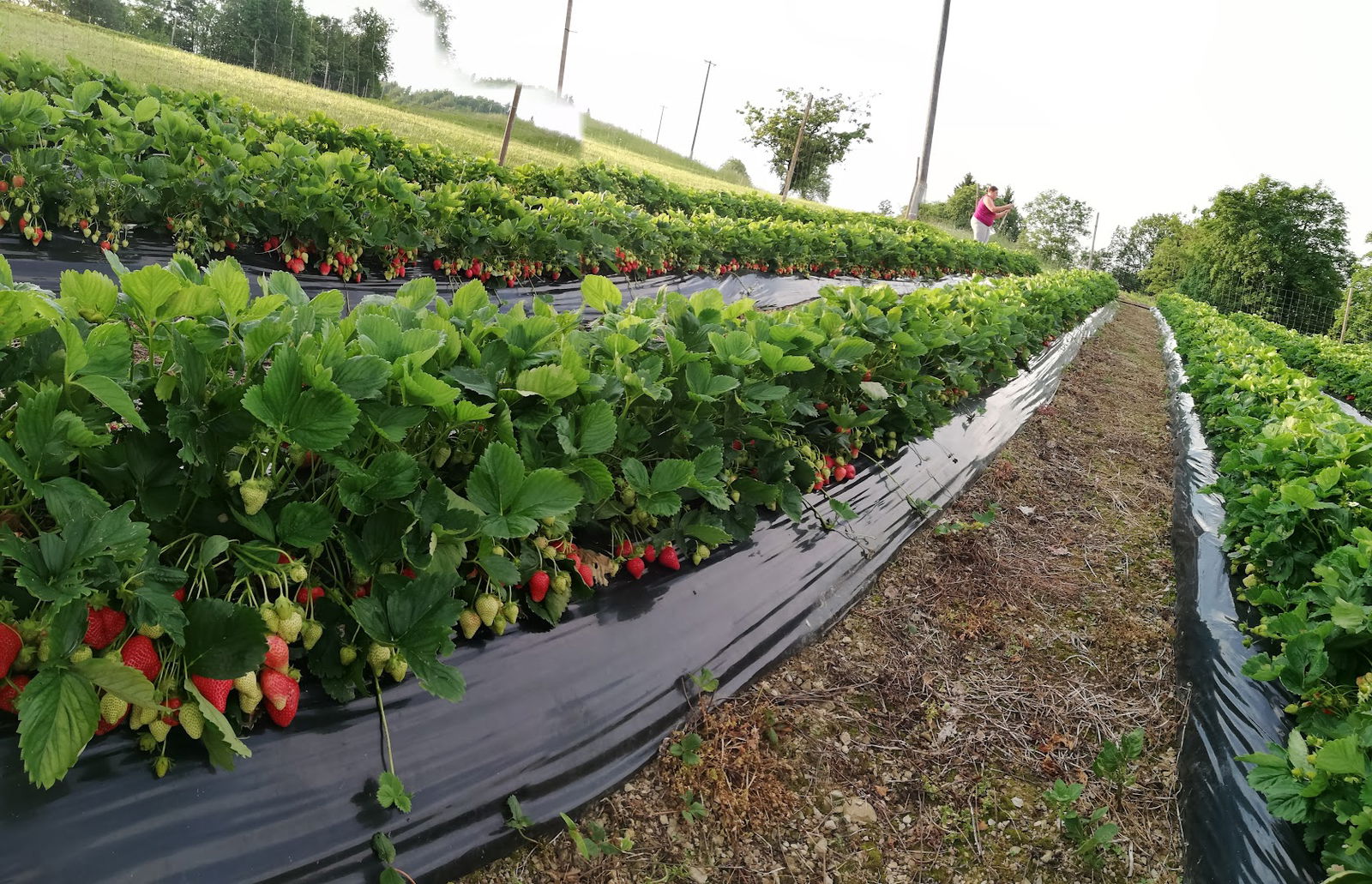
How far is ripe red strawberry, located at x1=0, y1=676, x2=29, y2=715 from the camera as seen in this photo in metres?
1.07

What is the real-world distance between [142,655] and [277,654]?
0.63 ft

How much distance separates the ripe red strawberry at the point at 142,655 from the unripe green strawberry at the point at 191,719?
72mm

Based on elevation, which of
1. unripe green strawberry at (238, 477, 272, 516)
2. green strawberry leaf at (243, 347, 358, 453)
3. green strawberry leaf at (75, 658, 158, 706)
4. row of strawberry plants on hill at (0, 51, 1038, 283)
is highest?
row of strawberry plants on hill at (0, 51, 1038, 283)

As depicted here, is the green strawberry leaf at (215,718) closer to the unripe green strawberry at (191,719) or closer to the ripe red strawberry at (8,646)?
the unripe green strawberry at (191,719)

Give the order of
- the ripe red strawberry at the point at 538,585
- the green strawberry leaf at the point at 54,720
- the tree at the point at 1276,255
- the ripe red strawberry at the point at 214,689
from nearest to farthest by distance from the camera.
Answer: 1. the green strawberry leaf at the point at 54,720
2. the ripe red strawberry at the point at 214,689
3. the ripe red strawberry at the point at 538,585
4. the tree at the point at 1276,255

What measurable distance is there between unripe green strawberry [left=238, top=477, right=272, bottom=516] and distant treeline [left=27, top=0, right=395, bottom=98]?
60.7 ft

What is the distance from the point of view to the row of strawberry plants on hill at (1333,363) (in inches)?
439

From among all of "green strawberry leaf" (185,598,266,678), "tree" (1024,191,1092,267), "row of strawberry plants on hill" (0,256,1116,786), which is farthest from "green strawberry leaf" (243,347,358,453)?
"tree" (1024,191,1092,267)

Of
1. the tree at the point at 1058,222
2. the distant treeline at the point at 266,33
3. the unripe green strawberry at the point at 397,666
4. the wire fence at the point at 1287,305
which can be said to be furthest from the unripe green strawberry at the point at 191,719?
the tree at the point at 1058,222

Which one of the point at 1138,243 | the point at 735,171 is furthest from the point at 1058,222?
the point at 735,171

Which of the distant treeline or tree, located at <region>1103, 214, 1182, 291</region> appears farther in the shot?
tree, located at <region>1103, 214, 1182, 291</region>

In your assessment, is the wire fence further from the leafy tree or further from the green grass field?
the green grass field

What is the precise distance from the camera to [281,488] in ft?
4.68

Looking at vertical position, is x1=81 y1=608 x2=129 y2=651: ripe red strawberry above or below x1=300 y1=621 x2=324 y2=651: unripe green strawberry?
above
